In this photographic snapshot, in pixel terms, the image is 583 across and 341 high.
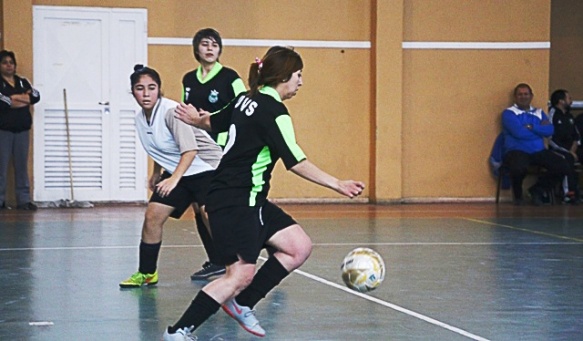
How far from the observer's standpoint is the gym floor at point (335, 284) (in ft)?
20.3

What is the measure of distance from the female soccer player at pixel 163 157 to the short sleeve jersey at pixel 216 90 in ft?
1.73

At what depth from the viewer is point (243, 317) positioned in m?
5.86

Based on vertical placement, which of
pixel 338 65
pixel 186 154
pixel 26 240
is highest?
pixel 338 65

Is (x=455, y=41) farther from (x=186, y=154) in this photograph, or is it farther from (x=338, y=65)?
(x=186, y=154)

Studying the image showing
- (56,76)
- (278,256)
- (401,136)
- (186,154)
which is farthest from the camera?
(401,136)

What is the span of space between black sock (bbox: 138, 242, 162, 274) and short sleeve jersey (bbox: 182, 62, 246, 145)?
1118mm

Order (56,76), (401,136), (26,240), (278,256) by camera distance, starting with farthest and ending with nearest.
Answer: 1. (401,136)
2. (56,76)
3. (26,240)
4. (278,256)

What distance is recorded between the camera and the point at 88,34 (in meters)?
16.0

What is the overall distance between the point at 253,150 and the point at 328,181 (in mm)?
484

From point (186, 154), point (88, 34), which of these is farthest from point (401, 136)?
point (186, 154)

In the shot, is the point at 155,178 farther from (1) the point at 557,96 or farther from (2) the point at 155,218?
(1) the point at 557,96

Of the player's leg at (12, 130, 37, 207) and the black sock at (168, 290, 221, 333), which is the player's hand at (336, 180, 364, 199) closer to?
the black sock at (168, 290, 221, 333)

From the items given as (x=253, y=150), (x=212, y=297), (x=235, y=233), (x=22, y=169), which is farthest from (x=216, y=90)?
(x=22, y=169)

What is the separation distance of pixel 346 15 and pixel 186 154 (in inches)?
396
